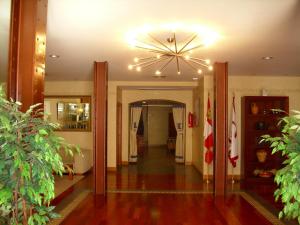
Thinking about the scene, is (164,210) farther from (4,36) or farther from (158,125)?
(158,125)

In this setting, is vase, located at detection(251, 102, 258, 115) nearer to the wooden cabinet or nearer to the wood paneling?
the wooden cabinet

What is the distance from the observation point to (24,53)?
270 centimetres

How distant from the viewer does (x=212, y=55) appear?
18.1 ft

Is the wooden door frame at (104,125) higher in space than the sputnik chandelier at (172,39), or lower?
lower

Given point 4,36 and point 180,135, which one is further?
point 180,135

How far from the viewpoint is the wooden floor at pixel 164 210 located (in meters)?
4.39

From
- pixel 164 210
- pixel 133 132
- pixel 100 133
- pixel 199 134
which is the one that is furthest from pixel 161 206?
pixel 133 132

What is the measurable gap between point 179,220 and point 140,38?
8.94ft

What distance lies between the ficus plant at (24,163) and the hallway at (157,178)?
475 cm

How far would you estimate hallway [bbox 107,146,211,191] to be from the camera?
6.68 m

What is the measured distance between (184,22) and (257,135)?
188 inches

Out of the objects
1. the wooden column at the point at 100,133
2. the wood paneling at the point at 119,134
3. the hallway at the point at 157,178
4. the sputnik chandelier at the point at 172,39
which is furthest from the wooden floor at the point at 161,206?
the sputnik chandelier at the point at 172,39

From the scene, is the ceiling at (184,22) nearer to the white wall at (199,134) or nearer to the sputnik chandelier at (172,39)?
the sputnik chandelier at (172,39)

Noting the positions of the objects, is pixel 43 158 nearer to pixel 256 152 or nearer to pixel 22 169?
pixel 22 169
